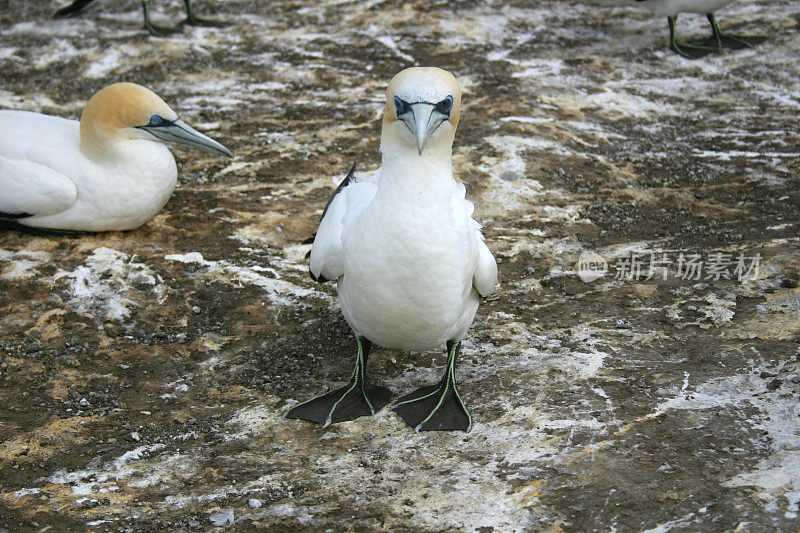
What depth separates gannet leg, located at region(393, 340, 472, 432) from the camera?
11.7 ft

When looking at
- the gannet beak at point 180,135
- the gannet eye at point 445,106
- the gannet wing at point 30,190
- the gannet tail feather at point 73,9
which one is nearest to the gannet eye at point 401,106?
the gannet eye at point 445,106

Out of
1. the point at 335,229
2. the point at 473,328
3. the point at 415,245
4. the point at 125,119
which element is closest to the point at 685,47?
the point at 473,328

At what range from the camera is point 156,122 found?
527cm

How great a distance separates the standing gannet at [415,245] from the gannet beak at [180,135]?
6.59ft

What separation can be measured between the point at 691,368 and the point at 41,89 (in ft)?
18.4

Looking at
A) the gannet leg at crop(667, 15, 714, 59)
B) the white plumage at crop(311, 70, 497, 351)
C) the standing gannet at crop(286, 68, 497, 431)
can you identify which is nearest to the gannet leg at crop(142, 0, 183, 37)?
the gannet leg at crop(667, 15, 714, 59)

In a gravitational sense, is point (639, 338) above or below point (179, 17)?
below

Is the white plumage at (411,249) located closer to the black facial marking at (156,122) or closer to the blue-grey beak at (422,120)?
the blue-grey beak at (422,120)

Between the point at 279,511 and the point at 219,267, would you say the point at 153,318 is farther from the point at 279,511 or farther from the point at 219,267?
the point at 279,511

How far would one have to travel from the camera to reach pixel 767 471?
10.1 ft

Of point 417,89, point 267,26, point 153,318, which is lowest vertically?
point 153,318

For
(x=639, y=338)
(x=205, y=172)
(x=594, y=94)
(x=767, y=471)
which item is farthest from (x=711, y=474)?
(x=594, y=94)

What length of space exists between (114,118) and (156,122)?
0.24 m

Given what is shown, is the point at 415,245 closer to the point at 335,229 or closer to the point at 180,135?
the point at 335,229
